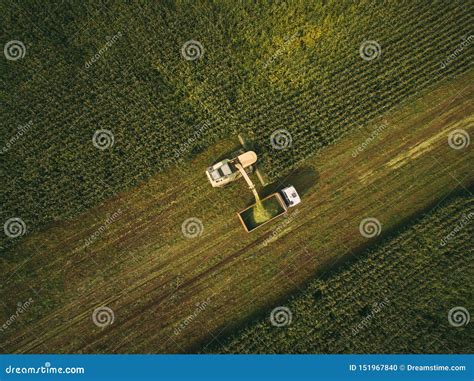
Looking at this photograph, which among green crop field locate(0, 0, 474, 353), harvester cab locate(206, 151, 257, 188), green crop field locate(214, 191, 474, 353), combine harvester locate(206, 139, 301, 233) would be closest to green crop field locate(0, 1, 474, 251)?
green crop field locate(0, 0, 474, 353)

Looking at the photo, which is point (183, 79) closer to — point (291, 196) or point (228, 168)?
point (228, 168)

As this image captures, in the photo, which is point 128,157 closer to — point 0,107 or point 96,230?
point 96,230

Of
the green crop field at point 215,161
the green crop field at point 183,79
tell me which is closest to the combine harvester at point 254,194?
the green crop field at point 215,161

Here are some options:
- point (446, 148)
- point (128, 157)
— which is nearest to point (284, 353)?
point (128, 157)

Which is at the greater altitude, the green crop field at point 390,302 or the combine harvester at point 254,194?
the combine harvester at point 254,194

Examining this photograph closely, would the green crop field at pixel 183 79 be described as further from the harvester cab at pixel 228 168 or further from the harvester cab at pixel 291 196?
the harvester cab at pixel 291 196
